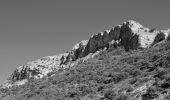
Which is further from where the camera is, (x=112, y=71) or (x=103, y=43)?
(x=103, y=43)

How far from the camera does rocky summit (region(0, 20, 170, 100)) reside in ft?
70.2

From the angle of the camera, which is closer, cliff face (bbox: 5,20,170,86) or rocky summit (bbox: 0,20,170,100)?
rocky summit (bbox: 0,20,170,100)

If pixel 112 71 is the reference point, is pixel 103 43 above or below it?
above

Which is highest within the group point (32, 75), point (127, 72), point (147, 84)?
point (32, 75)

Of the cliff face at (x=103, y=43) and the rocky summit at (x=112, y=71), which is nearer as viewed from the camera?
the rocky summit at (x=112, y=71)

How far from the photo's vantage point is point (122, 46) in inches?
2029

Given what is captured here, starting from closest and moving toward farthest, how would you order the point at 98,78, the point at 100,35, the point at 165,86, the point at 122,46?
the point at 165,86 < the point at 98,78 < the point at 122,46 < the point at 100,35

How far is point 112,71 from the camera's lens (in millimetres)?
31891

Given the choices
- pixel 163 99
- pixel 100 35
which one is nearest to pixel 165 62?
pixel 163 99

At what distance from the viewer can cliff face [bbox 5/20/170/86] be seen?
1881 inches

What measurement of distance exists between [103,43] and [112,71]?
28.0m

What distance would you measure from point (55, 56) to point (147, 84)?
2188 inches

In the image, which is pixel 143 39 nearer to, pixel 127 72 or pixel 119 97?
pixel 127 72

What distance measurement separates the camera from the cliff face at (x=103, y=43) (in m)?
47.8
